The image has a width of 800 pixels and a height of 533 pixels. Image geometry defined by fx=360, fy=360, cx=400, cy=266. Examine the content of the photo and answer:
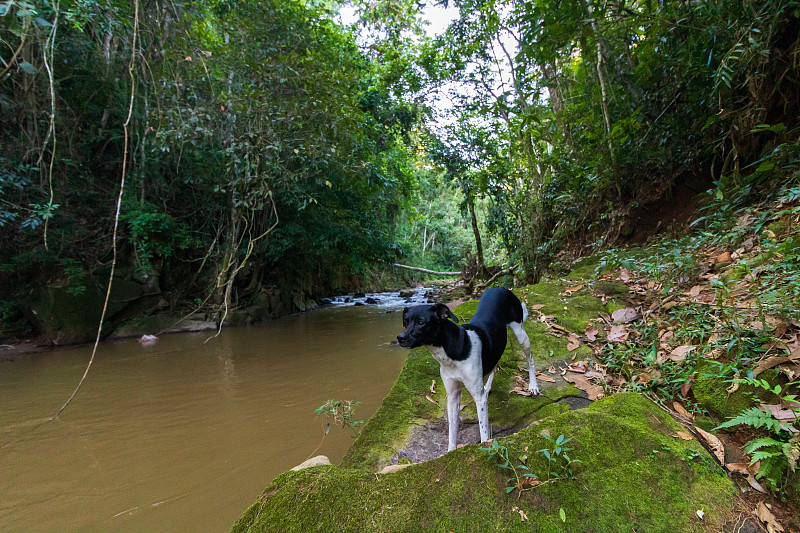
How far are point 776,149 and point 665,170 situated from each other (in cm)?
235

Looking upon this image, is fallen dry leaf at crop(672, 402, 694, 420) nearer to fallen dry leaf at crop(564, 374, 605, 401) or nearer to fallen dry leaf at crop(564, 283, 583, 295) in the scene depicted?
fallen dry leaf at crop(564, 374, 605, 401)

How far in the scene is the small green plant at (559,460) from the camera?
1.57 m

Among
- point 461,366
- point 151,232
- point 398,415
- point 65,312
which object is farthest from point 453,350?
point 65,312

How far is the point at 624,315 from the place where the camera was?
389cm

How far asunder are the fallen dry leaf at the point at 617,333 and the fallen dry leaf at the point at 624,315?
0.36ft

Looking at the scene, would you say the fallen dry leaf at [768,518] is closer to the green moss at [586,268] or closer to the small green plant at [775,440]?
the small green plant at [775,440]

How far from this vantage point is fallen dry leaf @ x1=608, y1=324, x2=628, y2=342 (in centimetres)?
353

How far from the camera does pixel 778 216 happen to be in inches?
145

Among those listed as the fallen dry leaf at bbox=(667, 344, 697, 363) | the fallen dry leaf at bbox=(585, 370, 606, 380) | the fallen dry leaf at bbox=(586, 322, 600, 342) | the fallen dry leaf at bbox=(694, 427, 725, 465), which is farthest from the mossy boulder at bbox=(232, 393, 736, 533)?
the fallen dry leaf at bbox=(586, 322, 600, 342)

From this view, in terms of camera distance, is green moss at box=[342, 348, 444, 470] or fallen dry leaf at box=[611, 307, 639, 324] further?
fallen dry leaf at box=[611, 307, 639, 324]

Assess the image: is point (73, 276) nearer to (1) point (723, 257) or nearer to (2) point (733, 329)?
(2) point (733, 329)

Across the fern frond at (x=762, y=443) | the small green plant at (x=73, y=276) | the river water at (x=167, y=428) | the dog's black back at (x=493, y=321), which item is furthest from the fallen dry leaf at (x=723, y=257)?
the small green plant at (x=73, y=276)

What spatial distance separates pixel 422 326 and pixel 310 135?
8.06 meters

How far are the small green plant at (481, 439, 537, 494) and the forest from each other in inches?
128
